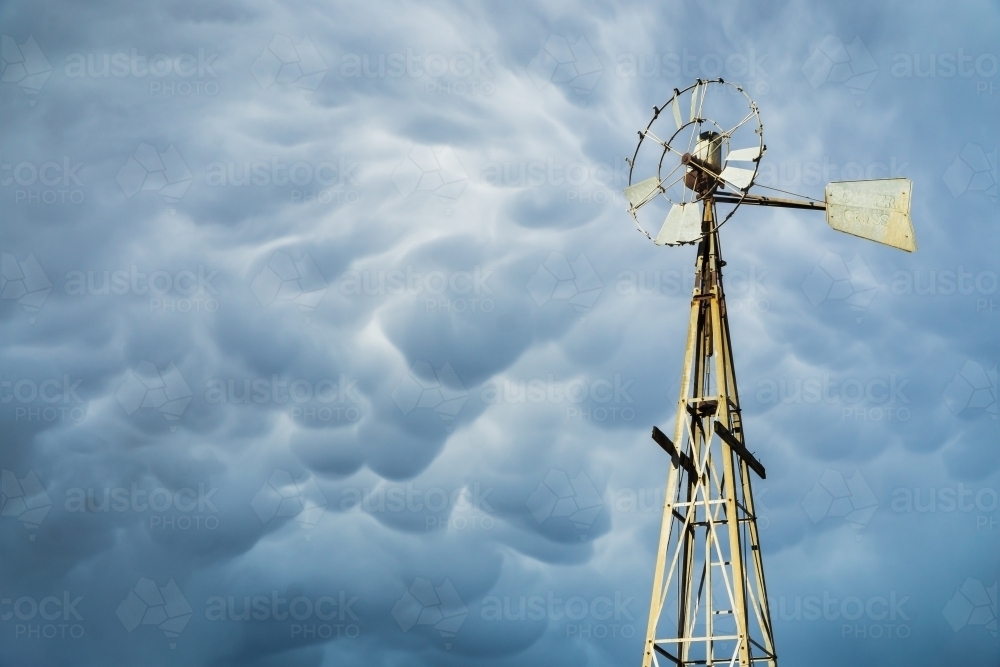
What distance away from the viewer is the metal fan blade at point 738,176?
24.4 meters

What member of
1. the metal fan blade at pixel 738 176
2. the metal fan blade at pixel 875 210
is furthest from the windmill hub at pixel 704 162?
the metal fan blade at pixel 875 210

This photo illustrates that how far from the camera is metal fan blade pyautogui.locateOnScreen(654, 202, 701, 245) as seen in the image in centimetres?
2488

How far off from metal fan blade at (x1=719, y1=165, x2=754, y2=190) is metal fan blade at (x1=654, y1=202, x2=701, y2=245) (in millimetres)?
980

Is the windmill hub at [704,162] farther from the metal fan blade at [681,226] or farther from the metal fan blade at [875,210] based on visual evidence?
the metal fan blade at [875,210]

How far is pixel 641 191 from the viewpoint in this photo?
26266 millimetres

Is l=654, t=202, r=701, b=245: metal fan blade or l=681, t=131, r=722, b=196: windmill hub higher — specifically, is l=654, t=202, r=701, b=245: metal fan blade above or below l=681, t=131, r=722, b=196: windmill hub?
below

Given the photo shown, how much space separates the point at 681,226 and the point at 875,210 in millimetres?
4799

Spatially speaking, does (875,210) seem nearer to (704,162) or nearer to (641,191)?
(704,162)

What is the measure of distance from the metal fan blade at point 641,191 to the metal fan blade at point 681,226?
957mm

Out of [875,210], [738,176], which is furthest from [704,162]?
[875,210]

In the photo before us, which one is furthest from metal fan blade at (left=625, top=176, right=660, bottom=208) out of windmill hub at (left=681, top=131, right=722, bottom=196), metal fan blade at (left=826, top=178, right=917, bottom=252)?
metal fan blade at (left=826, top=178, right=917, bottom=252)

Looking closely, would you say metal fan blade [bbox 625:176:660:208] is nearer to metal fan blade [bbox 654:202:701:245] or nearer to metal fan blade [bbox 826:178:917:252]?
metal fan blade [bbox 654:202:701:245]

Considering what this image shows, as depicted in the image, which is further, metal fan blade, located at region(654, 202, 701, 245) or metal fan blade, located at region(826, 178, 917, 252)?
metal fan blade, located at region(654, 202, 701, 245)

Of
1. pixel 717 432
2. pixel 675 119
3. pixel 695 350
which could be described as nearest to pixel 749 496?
pixel 717 432
